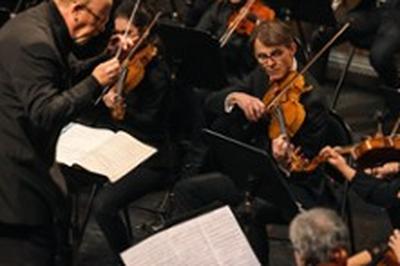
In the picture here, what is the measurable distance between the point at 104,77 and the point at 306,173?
4.00 feet

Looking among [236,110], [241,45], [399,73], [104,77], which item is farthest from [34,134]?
[399,73]

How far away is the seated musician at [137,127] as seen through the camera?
4109 mm

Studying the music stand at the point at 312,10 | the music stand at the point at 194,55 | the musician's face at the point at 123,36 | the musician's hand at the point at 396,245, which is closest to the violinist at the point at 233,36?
the music stand at the point at 312,10

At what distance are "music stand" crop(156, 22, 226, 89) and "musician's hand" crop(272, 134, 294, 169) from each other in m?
0.53

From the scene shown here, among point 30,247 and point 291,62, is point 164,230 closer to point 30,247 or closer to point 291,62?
point 30,247

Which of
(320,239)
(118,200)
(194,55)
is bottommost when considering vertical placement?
(118,200)

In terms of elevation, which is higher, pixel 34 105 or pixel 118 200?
pixel 34 105

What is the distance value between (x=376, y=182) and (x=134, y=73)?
131cm

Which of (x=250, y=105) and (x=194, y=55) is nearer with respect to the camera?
(x=250, y=105)

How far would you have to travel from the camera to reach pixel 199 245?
2.89 m

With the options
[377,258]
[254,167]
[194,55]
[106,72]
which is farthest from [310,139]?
[106,72]

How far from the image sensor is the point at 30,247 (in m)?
3.21

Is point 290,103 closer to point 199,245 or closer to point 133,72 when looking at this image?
point 133,72

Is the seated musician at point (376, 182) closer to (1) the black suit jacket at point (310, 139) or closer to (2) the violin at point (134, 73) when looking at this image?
(1) the black suit jacket at point (310, 139)
